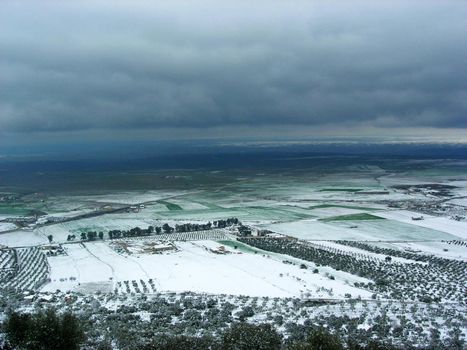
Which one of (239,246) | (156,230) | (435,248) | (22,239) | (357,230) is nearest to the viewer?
(435,248)

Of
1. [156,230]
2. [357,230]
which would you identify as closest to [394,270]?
[357,230]

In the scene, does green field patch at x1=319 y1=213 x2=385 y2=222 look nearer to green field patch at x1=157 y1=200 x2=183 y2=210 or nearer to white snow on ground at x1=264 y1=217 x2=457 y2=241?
white snow on ground at x1=264 y1=217 x2=457 y2=241

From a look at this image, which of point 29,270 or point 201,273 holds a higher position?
point 201,273

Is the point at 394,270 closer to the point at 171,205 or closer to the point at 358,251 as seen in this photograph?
the point at 358,251

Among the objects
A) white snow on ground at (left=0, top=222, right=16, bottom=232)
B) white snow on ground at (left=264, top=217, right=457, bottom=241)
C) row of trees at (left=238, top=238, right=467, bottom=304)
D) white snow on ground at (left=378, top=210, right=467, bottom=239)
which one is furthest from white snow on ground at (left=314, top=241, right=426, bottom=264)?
white snow on ground at (left=0, top=222, right=16, bottom=232)

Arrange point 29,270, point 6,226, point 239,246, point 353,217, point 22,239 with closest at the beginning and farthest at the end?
point 29,270
point 239,246
point 22,239
point 6,226
point 353,217

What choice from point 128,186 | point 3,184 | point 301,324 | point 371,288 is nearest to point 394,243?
point 371,288

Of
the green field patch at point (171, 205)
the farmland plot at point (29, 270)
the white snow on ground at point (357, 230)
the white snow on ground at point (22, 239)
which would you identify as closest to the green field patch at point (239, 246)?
the white snow on ground at point (357, 230)
